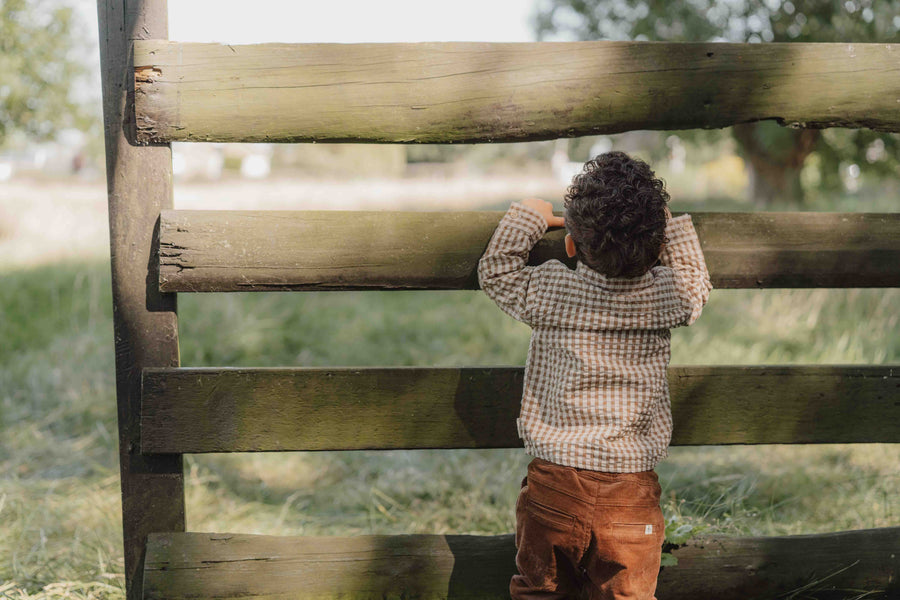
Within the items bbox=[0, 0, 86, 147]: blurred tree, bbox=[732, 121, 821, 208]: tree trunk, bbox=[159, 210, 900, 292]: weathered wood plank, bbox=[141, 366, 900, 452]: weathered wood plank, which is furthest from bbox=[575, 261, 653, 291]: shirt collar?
bbox=[732, 121, 821, 208]: tree trunk

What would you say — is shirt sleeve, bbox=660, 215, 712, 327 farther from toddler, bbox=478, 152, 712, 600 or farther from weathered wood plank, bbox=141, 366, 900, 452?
weathered wood plank, bbox=141, 366, 900, 452

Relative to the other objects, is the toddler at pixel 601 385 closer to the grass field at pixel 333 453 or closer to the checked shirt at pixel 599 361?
the checked shirt at pixel 599 361

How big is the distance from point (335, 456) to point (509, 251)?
8.90 ft

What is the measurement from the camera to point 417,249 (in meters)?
2.27

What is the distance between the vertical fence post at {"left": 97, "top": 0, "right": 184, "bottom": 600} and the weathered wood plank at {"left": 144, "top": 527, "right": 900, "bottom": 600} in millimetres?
108

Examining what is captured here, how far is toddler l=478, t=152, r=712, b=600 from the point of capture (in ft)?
6.39

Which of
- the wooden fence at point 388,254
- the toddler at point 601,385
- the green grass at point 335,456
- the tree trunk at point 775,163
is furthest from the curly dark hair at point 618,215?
the tree trunk at point 775,163

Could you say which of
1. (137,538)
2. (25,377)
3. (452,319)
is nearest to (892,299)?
(452,319)

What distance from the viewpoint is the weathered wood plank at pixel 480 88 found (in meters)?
2.20

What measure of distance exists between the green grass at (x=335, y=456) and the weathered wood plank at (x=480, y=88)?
57.6 inches

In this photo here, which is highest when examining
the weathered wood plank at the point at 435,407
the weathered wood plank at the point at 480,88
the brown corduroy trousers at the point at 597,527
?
the weathered wood plank at the point at 480,88

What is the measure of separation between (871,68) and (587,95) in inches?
33.6

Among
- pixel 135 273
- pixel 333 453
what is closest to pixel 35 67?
pixel 333 453

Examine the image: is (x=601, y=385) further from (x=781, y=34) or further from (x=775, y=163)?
(x=775, y=163)
